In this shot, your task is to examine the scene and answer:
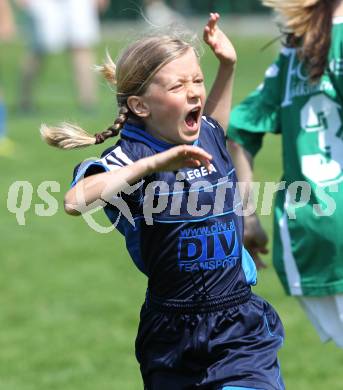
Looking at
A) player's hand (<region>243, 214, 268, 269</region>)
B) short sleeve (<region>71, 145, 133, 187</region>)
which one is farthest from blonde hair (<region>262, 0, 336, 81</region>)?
short sleeve (<region>71, 145, 133, 187</region>)

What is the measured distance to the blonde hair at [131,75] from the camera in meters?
3.47

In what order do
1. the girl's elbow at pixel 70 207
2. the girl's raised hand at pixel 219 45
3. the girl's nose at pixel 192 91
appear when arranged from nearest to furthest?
the girl's elbow at pixel 70 207 → the girl's nose at pixel 192 91 → the girl's raised hand at pixel 219 45

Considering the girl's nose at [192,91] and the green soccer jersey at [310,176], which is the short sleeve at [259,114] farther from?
the girl's nose at [192,91]

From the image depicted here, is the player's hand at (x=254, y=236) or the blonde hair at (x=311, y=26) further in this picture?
the player's hand at (x=254, y=236)

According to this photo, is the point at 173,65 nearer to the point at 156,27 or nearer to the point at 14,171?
the point at 156,27

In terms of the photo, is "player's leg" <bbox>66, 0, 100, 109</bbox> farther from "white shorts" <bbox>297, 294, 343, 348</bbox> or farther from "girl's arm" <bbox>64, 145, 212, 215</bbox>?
"girl's arm" <bbox>64, 145, 212, 215</bbox>

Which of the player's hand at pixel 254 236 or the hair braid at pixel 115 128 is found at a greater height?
the hair braid at pixel 115 128

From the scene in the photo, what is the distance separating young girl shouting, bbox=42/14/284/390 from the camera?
3453 millimetres

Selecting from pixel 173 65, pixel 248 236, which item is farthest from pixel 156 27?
pixel 248 236

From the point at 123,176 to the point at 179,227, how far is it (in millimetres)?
419

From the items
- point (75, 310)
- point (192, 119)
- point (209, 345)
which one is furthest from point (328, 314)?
point (75, 310)

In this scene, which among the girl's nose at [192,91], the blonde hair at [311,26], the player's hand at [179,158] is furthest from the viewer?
the blonde hair at [311,26]

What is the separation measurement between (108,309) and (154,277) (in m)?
2.94

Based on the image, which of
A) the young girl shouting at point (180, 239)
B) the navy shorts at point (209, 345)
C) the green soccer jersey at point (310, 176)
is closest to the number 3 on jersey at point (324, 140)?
the green soccer jersey at point (310, 176)
